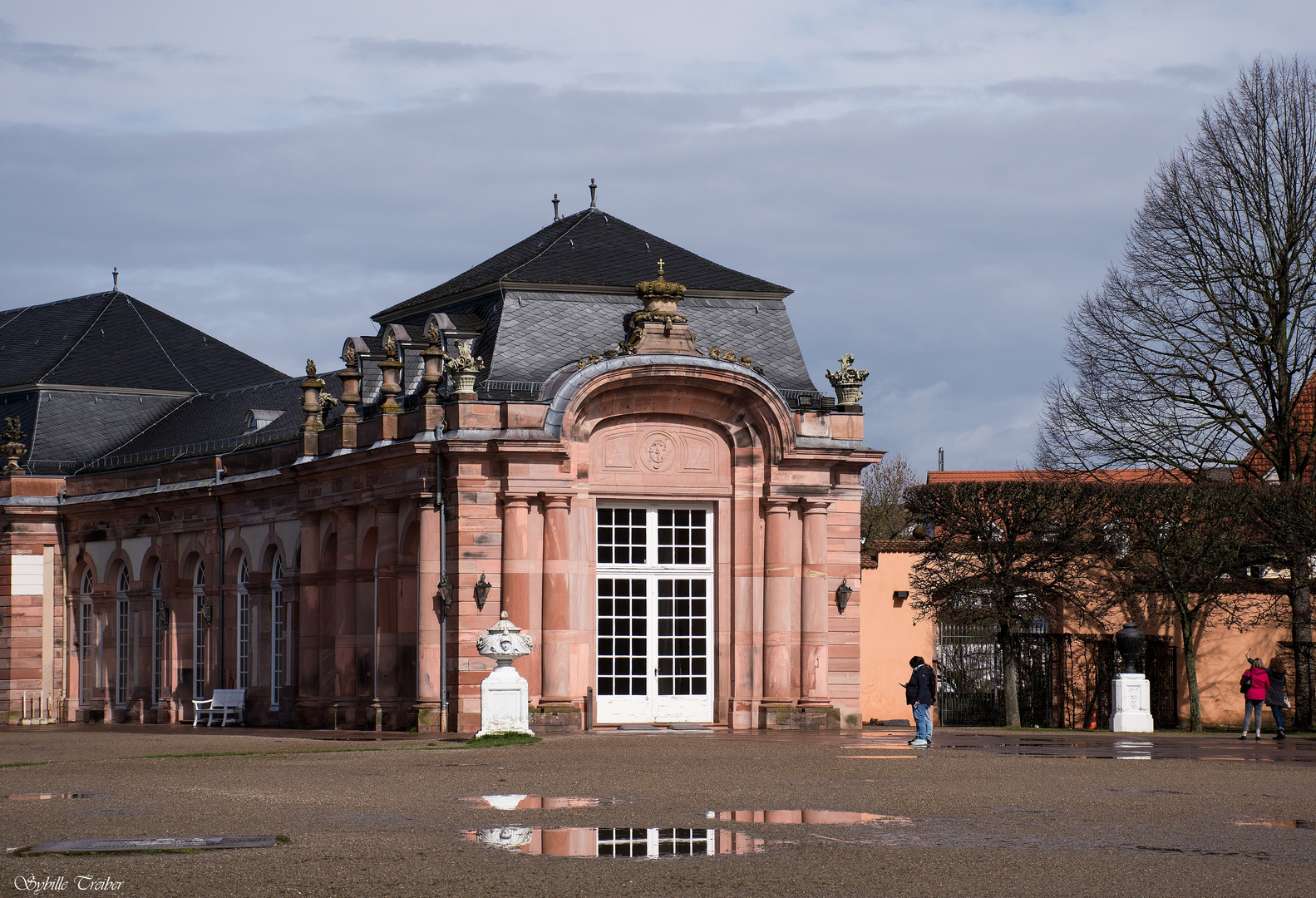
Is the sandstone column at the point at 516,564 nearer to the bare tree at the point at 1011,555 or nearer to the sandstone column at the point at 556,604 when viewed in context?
the sandstone column at the point at 556,604

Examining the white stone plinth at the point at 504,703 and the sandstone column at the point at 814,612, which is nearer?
the white stone plinth at the point at 504,703

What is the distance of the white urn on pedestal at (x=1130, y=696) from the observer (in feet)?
110

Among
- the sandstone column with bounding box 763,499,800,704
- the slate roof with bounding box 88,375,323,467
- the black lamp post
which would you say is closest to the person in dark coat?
the black lamp post

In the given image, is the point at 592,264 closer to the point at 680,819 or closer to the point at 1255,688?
the point at 1255,688

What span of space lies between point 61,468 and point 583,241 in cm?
1761

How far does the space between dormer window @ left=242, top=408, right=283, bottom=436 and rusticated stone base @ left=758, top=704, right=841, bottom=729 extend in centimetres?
1673

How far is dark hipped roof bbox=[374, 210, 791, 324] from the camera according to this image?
33656 mm

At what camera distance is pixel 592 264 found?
112 feet

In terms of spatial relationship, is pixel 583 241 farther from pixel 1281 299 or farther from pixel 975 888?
pixel 975 888

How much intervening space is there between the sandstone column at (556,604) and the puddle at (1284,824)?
16199 millimetres

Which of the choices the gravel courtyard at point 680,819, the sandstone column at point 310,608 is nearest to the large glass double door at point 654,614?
the gravel courtyard at point 680,819

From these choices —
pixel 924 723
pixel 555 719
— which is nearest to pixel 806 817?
pixel 924 723

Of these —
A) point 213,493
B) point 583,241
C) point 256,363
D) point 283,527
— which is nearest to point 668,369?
point 583,241

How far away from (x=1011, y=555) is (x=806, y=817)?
23.5 meters
